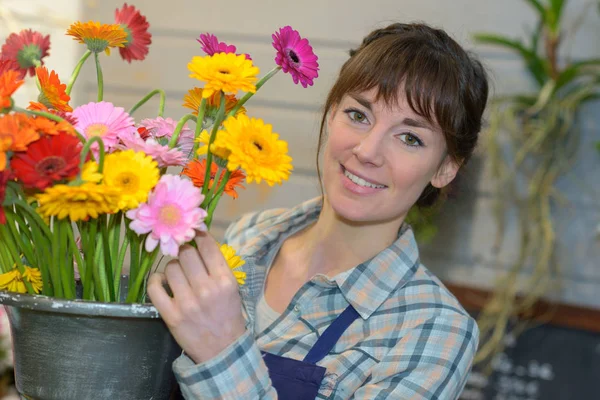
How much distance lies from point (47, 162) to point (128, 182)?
77 mm

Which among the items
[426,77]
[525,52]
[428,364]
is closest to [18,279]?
[428,364]

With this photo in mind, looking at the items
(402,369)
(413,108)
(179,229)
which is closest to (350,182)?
(413,108)

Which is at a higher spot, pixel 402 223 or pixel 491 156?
pixel 402 223

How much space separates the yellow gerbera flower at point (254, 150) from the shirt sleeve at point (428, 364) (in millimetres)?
470

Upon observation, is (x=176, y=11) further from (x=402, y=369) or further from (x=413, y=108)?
(x=402, y=369)

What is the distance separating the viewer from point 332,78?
2488 mm

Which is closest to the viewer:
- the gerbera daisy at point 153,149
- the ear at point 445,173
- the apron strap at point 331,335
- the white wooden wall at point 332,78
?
the gerbera daisy at point 153,149

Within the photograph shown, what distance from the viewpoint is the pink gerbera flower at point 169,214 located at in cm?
76

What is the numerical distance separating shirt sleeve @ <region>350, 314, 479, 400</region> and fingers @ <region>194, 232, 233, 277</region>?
13.6 inches

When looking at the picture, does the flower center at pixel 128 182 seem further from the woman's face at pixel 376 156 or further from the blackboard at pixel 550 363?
the blackboard at pixel 550 363

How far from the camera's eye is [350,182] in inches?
50.8

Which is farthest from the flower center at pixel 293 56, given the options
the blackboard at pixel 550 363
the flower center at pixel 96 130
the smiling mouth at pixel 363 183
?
the blackboard at pixel 550 363

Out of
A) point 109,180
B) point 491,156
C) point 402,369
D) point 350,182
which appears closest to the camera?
point 109,180

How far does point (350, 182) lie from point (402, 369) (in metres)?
0.32
